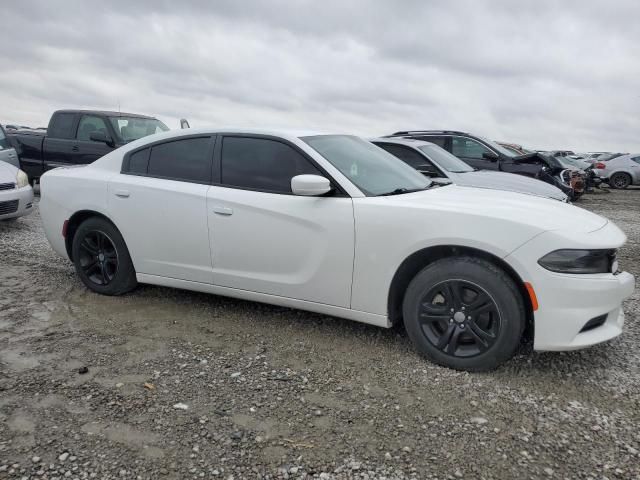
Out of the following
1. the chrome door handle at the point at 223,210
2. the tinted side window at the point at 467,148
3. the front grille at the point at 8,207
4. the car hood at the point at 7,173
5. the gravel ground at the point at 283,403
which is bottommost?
the gravel ground at the point at 283,403

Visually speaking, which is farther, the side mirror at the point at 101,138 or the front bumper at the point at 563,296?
the side mirror at the point at 101,138

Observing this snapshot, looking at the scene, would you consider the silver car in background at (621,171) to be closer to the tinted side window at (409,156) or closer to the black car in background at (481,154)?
the black car in background at (481,154)

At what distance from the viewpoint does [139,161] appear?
441cm

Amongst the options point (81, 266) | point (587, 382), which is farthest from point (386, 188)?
point (81, 266)

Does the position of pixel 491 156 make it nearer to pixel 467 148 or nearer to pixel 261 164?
pixel 467 148

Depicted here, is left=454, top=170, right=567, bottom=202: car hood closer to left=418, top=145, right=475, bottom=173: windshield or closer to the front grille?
left=418, top=145, right=475, bottom=173: windshield

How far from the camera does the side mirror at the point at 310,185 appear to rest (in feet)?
11.1

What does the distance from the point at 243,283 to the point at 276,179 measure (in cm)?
81

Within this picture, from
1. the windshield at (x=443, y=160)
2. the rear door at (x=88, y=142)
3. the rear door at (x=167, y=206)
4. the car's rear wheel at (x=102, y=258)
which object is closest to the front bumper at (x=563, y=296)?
the rear door at (x=167, y=206)

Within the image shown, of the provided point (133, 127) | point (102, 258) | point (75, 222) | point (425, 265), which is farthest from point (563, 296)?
point (133, 127)

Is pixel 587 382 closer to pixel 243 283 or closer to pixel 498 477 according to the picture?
pixel 498 477

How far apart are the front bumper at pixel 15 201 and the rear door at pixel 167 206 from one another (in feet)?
12.8

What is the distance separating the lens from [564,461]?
239cm

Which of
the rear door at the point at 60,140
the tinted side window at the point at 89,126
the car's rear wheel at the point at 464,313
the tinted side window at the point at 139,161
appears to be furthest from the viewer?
the rear door at the point at 60,140
